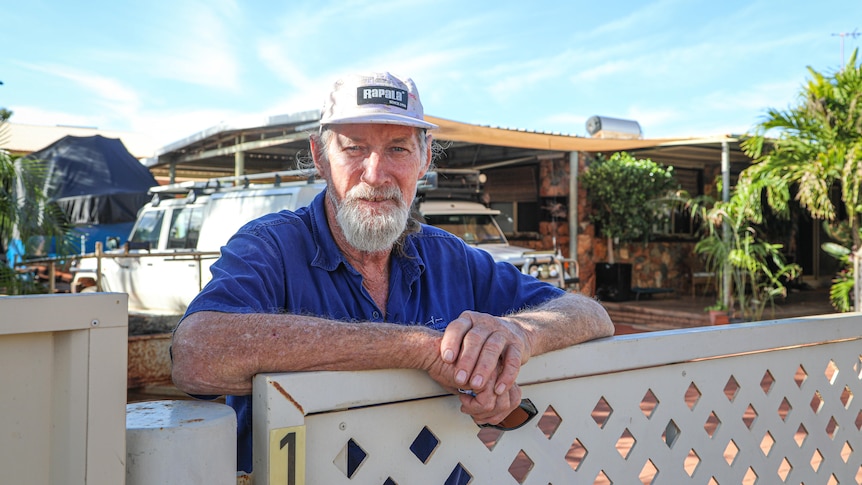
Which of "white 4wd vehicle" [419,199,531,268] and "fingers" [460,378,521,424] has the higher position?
"white 4wd vehicle" [419,199,531,268]

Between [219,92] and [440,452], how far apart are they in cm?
4232

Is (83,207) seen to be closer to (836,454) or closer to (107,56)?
(836,454)

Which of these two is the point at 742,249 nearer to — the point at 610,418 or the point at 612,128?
the point at 612,128

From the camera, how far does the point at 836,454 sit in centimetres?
227

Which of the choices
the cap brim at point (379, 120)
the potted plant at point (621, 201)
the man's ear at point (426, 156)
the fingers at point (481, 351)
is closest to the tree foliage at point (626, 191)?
the potted plant at point (621, 201)

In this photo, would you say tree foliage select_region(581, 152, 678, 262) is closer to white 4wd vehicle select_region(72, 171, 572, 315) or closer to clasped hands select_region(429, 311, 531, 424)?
white 4wd vehicle select_region(72, 171, 572, 315)

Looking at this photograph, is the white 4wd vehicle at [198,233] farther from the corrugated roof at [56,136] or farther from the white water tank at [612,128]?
the corrugated roof at [56,136]

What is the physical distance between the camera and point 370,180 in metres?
2.02

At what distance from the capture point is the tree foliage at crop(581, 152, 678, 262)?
11.9 meters

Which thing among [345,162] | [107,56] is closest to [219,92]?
[107,56]

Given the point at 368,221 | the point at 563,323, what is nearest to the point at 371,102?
the point at 368,221

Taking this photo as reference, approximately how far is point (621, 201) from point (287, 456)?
11.3 meters

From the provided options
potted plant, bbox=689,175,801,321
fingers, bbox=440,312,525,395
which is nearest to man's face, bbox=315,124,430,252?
fingers, bbox=440,312,525,395

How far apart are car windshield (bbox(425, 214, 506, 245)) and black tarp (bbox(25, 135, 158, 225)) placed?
483cm
